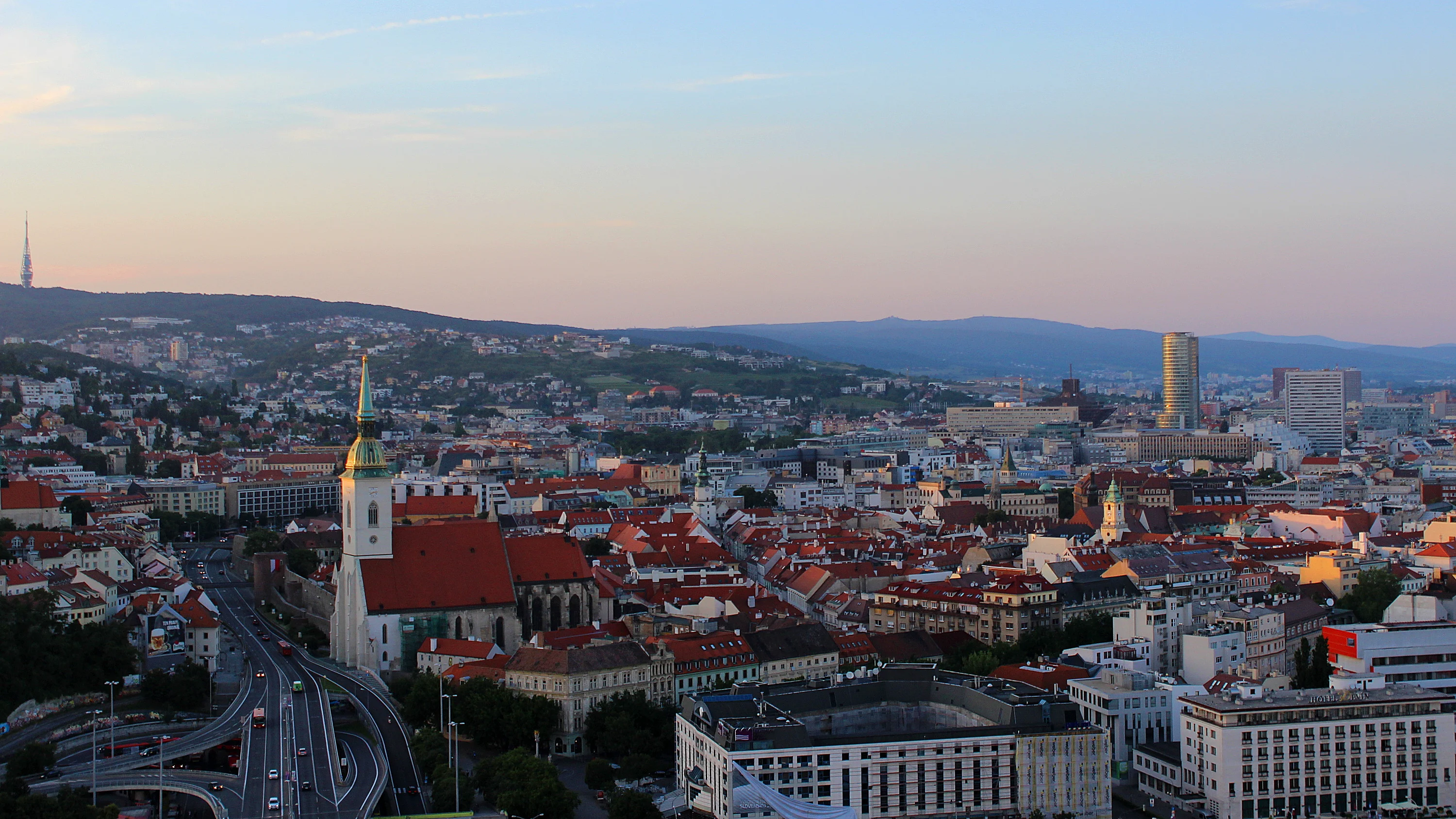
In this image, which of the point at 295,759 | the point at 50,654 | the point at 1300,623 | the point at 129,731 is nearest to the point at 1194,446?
the point at 1300,623

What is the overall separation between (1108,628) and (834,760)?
22740 millimetres

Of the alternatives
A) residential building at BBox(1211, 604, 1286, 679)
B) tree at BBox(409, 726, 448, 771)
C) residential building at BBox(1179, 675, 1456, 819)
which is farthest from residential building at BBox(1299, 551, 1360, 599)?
tree at BBox(409, 726, 448, 771)

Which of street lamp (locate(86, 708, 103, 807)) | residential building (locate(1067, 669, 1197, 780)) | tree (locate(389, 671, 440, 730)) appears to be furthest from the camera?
tree (locate(389, 671, 440, 730))

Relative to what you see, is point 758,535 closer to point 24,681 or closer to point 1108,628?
point 1108,628

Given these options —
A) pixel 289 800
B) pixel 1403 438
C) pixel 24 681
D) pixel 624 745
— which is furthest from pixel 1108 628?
pixel 1403 438

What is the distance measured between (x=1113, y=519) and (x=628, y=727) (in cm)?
4453

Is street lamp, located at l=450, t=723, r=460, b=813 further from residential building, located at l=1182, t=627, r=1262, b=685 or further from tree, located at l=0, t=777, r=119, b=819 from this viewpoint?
residential building, located at l=1182, t=627, r=1262, b=685

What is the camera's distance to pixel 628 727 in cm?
4925

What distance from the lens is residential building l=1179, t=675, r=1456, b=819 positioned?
45.6 m

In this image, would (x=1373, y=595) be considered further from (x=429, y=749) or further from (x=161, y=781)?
(x=161, y=781)

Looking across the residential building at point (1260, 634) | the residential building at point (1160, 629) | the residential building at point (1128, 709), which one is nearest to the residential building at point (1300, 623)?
the residential building at point (1260, 634)

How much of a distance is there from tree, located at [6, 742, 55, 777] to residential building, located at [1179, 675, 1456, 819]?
30.4 meters

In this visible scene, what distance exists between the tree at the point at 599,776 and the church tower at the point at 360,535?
52.1ft

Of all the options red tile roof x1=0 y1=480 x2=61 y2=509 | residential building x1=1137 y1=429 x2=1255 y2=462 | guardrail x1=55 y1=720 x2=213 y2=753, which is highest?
red tile roof x1=0 y1=480 x2=61 y2=509
